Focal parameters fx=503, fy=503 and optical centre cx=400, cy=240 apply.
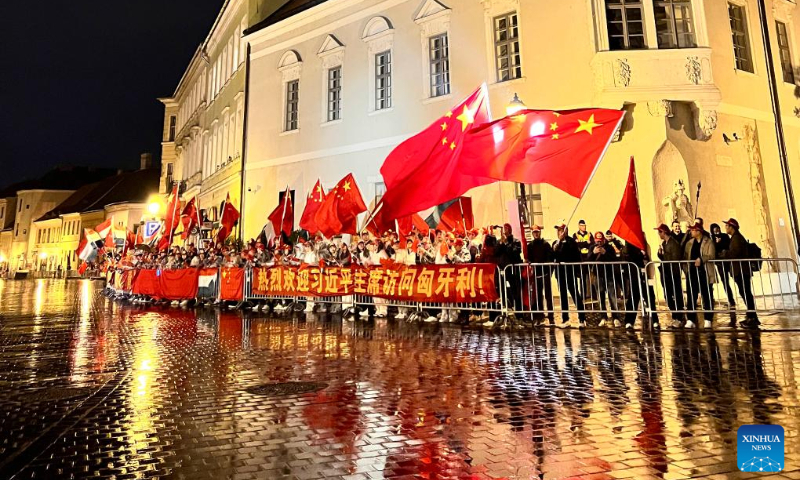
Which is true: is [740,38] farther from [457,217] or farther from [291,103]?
[291,103]

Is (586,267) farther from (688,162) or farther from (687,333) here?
(688,162)

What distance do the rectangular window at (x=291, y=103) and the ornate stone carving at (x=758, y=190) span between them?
61.8 ft

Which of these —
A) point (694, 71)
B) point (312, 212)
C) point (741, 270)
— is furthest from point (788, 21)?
point (312, 212)

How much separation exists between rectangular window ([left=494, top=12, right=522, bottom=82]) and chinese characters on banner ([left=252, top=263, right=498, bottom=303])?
30.2ft

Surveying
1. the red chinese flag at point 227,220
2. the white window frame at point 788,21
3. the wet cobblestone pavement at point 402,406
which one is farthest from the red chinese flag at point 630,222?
the red chinese flag at point 227,220

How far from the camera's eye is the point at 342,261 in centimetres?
1438

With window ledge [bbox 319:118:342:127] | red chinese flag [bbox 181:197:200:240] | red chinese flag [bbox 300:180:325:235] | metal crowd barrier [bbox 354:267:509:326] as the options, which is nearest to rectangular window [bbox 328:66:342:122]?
window ledge [bbox 319:118:342:127]

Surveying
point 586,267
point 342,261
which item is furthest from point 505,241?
point 342,261

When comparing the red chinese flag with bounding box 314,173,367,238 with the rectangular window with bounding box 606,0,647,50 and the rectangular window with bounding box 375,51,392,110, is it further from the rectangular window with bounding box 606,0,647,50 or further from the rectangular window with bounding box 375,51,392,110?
the rectangular window with bounding box 606,0,647,50

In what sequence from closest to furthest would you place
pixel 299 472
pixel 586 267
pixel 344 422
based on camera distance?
1. pixel 299 472
2. pixel 344 422
3. pixel 586 267

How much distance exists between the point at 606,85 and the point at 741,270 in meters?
7.75

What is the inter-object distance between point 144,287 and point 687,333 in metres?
19.5

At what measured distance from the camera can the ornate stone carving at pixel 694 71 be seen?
1541 cm

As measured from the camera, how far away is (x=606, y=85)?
15461 millimetres
